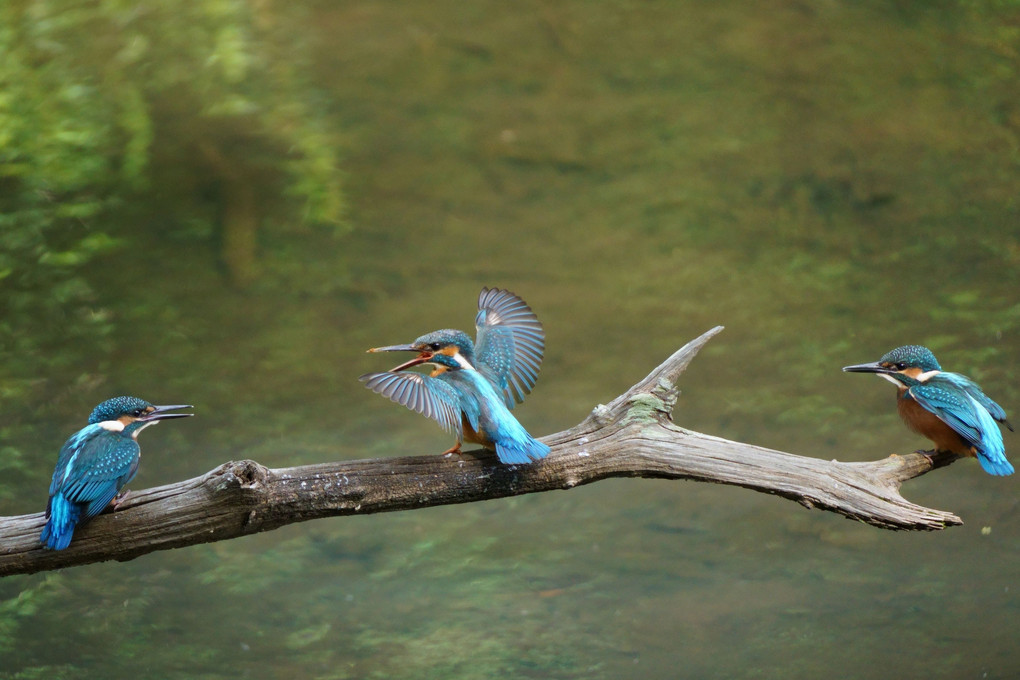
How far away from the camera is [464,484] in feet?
7.83

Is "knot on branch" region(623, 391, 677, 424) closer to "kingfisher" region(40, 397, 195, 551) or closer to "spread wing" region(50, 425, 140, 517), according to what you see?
"kingfisher" region(40, 397, 195, 551)

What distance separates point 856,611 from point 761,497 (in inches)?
29.7

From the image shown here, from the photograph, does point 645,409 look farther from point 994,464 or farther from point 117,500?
point 117,500

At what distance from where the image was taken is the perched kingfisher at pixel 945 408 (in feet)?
8.57

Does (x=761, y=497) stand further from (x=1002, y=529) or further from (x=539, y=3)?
(x=539, y=3)

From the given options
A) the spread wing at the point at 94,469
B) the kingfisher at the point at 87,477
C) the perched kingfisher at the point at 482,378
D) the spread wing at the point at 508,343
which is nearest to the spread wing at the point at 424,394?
the perched kingfisher at the point at 482,378

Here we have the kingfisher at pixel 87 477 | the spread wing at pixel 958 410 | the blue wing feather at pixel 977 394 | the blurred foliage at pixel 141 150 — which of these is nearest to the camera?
the kingfisher at pixel 87 477

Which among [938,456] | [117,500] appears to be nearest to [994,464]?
[938,456]

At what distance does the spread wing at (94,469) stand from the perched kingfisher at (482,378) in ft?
1.83

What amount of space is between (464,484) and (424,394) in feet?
0.78

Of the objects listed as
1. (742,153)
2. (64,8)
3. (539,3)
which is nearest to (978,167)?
(742,153)

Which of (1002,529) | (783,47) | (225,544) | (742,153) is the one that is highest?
(783,47)

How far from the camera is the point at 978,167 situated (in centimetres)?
525

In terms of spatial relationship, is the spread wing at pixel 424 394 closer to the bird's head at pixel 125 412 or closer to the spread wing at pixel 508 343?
the spread wing at pixel 508 343
